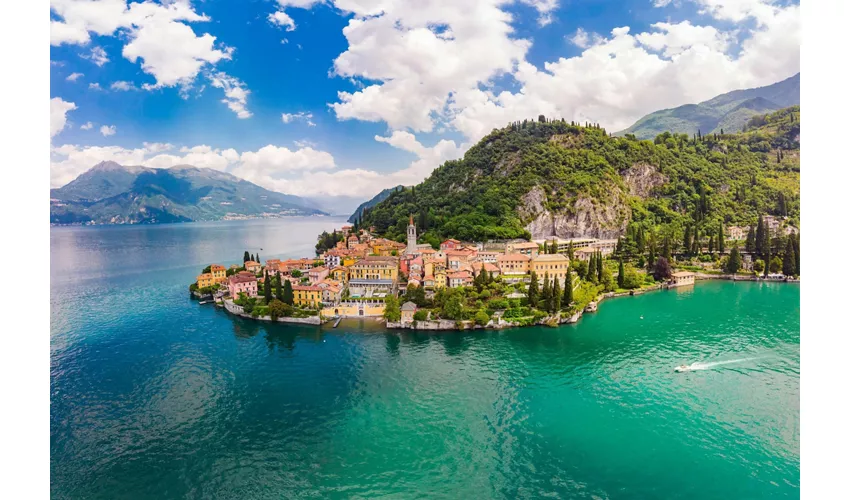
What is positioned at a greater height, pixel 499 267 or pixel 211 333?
pixel 499 267

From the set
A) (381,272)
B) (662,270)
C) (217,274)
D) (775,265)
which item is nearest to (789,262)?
(775,265)

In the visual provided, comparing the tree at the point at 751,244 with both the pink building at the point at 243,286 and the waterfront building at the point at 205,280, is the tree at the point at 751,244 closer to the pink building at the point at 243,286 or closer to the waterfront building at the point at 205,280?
the pink building at the point at 243,286

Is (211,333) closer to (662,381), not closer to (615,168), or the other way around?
(662,381)

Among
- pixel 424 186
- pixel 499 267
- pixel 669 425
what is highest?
pixel 424 186

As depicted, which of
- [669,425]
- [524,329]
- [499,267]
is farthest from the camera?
[499,267]

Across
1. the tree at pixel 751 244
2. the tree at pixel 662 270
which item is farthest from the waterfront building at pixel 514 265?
the tree at pixel 751 244

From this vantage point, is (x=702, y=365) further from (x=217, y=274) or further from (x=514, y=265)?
(x=217, y=274)
